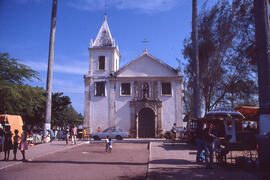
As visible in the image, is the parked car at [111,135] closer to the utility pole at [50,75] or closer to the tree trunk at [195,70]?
the utility pole at [50,75]

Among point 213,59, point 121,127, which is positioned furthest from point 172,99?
point 213,59

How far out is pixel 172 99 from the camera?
29328 mm

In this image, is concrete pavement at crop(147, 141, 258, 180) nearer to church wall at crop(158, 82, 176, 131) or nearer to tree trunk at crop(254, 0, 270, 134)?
tree trunk at crop(254, 0, 270, 134)

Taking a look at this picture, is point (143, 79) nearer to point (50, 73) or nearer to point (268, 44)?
point (50, 73)

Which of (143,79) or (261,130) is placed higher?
(143,79)

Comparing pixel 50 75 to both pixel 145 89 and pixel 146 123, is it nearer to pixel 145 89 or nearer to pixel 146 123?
pixel 145 89

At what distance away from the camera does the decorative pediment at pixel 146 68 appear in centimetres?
2991

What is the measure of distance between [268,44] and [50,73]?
1598 cm

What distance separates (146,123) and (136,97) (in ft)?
10.8

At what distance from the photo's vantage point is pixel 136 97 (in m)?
29.4

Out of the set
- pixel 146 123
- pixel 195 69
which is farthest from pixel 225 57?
pixel 146 123

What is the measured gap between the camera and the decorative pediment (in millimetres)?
29906

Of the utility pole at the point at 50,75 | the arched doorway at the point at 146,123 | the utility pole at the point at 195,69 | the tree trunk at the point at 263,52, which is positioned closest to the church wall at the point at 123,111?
the arched doorway at the point at 146,123

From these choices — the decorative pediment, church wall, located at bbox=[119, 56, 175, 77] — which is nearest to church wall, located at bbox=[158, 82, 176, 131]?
the decorative pediment
